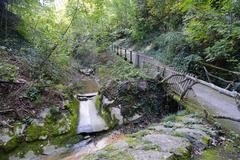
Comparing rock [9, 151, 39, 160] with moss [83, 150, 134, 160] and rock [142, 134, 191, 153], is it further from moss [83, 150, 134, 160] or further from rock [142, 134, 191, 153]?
rock [142, 134, 191, 153]

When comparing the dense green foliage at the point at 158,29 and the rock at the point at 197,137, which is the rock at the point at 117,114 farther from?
the dense green foliage at the point at 158,29

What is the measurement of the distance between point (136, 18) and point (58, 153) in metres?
13.2

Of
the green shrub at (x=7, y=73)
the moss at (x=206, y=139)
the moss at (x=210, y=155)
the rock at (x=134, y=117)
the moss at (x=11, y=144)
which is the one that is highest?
the green shrub at (x=7, y=73)

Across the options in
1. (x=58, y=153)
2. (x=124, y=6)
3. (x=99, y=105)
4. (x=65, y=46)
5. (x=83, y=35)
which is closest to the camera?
(x=58, y=153)

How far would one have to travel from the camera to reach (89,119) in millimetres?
7652

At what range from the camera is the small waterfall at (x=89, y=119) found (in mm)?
6953

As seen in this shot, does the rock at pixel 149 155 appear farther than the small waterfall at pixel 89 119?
No

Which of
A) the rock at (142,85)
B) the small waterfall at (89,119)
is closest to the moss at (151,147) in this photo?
the small waterfall at (89,119)

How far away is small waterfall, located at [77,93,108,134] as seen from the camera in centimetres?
695

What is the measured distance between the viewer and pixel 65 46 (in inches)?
385

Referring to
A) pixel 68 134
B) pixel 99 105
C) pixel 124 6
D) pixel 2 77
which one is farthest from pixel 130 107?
pixel 124 6

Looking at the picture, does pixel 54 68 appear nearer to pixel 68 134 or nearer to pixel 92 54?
pixel 68 134

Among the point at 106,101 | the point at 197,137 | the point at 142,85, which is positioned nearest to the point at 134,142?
the point at 197,137

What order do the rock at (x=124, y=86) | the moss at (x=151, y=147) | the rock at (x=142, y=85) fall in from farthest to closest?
the rock at (x=142, y=85) < the rock at (x=124, y=86) < the moss at (x=151, y=147)
